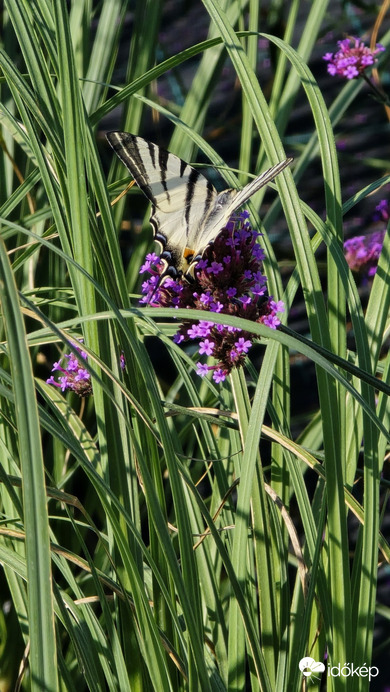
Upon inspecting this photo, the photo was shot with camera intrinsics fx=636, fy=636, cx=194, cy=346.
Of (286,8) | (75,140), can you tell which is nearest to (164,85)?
(286,8)

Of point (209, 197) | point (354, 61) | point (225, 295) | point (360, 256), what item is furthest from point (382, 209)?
point (225, 295)

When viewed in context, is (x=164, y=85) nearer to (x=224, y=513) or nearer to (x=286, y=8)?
(x=286, y=8)

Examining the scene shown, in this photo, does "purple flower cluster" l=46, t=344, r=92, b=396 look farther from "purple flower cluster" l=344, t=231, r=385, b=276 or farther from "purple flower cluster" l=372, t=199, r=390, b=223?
"purple flower cluster" l=344, t=231, r=385, b=276

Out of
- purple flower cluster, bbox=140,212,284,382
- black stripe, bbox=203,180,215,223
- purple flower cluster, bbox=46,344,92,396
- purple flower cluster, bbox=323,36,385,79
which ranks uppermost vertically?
purple flower cluster, bbox=323,36,385,79

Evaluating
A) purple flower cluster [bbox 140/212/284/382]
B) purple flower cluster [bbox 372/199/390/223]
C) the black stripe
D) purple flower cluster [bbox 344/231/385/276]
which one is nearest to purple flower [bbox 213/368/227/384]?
purple flower cluster [bbox 140/212/284/382]

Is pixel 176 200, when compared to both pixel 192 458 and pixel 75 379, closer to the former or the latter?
pixel 75 379

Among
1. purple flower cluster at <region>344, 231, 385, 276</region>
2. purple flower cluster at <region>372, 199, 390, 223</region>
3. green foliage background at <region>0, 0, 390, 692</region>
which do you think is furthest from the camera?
purple flower cluster at <region>344, 231, 385, 276</region>

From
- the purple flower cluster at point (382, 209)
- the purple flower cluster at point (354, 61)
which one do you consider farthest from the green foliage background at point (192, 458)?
the purple flower cluster at point (354, 61)
